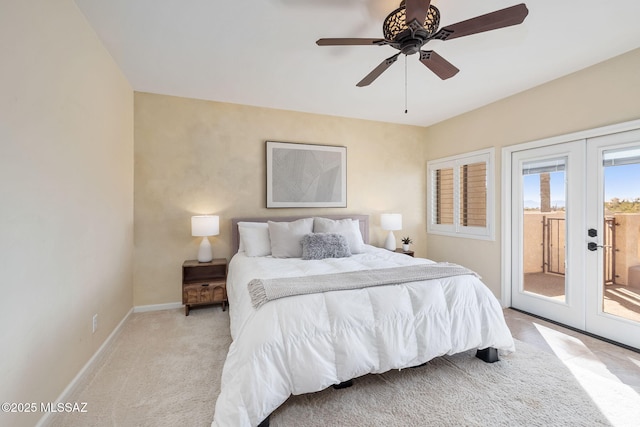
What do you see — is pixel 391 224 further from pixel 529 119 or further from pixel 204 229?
pixel 204 229

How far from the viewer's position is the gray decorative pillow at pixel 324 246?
3002 mm

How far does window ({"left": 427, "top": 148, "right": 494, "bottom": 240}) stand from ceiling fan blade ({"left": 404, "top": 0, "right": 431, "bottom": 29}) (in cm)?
268

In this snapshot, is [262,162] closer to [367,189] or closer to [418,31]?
[367,189]

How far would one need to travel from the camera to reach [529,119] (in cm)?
321

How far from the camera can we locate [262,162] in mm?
3818

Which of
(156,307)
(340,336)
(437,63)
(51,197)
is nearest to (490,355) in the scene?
(340,336)

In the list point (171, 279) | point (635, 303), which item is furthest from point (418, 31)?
point (171, 279)

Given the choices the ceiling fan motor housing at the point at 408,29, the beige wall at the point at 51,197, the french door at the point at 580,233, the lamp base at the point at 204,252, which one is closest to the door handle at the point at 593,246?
the french door at the point at 580,233

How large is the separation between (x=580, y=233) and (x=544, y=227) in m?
0.37

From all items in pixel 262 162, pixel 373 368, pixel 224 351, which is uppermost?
pixel 262 162

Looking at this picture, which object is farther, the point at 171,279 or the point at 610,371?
the point at 171,279

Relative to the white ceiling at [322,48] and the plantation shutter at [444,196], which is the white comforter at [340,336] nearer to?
the white ceiling at [322,48]

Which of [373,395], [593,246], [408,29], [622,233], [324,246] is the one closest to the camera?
[408,29]

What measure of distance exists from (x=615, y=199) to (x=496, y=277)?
1500 millimetres
